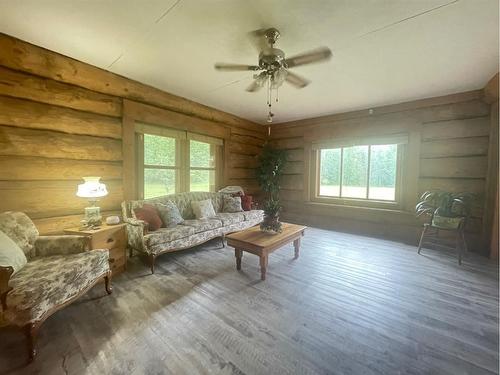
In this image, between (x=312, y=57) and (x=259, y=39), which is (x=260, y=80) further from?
(x=312, y=57)

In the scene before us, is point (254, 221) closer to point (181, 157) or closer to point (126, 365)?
point (181, 157)

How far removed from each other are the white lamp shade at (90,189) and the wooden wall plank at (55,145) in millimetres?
510

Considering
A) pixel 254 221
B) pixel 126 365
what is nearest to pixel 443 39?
pixel 254 221

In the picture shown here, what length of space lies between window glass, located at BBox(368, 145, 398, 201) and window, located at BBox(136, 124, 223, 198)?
336 cm

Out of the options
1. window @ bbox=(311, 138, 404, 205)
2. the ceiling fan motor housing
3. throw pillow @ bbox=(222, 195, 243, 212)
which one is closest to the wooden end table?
throw pillow @ bbox=(222, 195, 243, 212)

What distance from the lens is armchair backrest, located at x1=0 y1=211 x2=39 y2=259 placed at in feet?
6.65

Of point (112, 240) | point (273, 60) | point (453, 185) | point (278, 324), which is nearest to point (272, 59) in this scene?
point (273, 60)

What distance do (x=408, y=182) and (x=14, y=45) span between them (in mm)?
6031

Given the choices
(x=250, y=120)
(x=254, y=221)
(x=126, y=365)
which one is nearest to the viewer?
(x=126, y=365)

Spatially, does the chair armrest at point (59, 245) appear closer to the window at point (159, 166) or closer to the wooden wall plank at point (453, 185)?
the window at point (159, 166)

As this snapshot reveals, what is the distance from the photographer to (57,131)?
2.71 metres

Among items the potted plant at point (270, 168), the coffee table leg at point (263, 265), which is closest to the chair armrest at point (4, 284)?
the coffee table leg at point (263, 265)

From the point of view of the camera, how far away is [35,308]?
1538 millimetres

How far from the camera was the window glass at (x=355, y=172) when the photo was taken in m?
4.81
